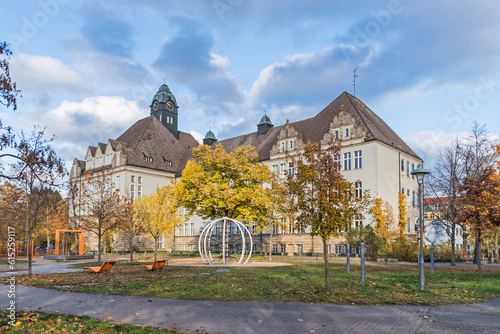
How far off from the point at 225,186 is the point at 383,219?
16.9 m

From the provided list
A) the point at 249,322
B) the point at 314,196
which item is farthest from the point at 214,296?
the point at 314,196

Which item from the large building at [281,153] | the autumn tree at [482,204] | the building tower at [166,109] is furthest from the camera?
the building tower at [166,109]

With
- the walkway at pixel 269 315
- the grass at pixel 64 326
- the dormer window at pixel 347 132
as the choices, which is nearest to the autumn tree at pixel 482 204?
the walkway at pixel 269 315

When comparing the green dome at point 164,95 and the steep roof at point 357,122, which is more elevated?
the green dome at point 164,95

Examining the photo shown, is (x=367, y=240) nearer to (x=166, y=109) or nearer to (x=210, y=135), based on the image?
(x=210, y=135)

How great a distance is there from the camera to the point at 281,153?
2119 inches

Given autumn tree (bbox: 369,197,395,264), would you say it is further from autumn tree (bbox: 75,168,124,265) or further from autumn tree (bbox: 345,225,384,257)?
autumn tree (bbox: 75,168,124,265)

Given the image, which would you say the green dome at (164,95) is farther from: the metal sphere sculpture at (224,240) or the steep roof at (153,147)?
the metal sphere sculpture at (224,240)

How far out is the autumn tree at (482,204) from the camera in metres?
17.6

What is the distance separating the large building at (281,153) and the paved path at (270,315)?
1851 cm

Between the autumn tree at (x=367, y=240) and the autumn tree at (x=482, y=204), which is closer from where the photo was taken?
the autumn tree at (x=482, y=204)

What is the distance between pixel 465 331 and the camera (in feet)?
29.0

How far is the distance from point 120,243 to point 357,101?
41.0 m

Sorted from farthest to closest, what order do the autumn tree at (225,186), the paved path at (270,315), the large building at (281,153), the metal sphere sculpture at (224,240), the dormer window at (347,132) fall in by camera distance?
the dormer window at (347,132)
the large building at (281,153)
the autumn tree at (225,186)
the metal sphere sculpture at (224,240)
the paved path at (270,315)
